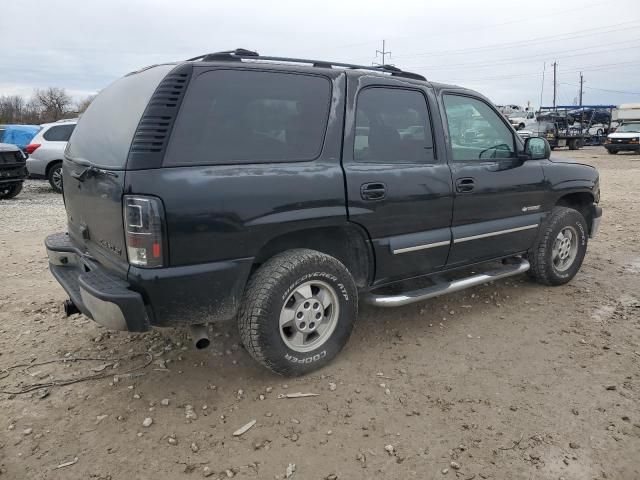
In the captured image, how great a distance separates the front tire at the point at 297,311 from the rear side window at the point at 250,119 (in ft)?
2.19

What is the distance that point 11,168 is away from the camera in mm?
11102

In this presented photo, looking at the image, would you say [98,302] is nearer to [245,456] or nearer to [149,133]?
[149,133]

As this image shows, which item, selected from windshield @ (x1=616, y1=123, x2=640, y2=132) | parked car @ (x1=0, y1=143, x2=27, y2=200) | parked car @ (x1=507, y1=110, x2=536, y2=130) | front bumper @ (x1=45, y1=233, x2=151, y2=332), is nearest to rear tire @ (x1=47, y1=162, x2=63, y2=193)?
parked car @ (x1=0, y1=143, x2=27, y2=200)

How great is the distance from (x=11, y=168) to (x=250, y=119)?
1031 centimetres

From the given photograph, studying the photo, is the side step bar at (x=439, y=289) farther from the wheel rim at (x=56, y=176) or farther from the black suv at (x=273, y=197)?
the wheel rim at (x=56, y=176)

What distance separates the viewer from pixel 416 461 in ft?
8.33

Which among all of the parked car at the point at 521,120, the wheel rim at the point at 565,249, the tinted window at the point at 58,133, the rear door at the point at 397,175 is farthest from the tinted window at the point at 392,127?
the parked car at the point at 521,120

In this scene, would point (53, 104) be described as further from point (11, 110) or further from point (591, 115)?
point (591, 115)

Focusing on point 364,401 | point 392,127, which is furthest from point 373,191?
point 364,401

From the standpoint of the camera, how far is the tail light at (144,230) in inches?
103

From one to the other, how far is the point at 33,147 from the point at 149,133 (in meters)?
10.9

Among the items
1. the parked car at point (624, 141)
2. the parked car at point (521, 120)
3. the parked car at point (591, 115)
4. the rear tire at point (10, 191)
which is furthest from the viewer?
the parked car at point (591, 115)

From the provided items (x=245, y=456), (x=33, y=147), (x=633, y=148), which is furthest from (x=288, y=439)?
(x=633, y=148)

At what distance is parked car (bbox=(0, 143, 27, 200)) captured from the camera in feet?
35.9
